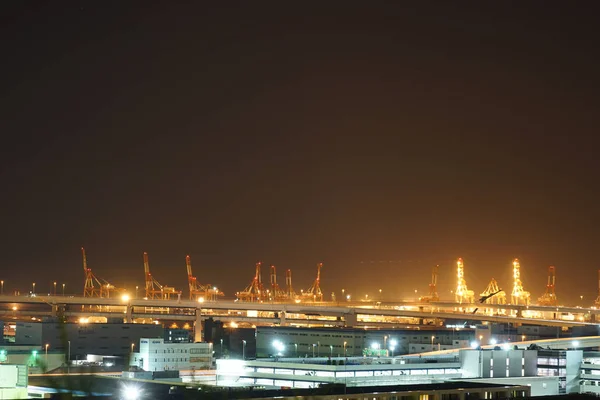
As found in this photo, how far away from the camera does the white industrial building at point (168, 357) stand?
3903cm

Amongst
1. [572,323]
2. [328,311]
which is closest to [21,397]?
[572,323]

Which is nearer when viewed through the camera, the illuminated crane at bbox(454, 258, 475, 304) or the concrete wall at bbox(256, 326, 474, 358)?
the concrete wall at bbox(256, 326, 474, 358)

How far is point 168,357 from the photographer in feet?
130

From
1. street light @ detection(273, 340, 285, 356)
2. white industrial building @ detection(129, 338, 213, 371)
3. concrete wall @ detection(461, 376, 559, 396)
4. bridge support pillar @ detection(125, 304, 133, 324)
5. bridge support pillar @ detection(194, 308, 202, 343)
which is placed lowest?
concrete wall @ detection(461, 376, 559, 396)

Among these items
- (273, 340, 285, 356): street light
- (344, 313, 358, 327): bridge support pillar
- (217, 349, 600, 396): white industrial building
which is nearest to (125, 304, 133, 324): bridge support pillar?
(344, 313, 358, 327): bridge support pillar

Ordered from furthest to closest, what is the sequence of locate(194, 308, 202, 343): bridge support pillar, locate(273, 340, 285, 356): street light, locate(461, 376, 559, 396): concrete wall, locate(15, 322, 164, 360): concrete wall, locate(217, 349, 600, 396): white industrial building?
locate(194, 308, 202, 343): bridge support pillar → locate(273, 340, 285, 356): street light → locate(15, 322, 164, 360): concrete wall → locate(217, 349, 600, 396): white industrial building → locate(461, 376, 559, 396): concrete wall

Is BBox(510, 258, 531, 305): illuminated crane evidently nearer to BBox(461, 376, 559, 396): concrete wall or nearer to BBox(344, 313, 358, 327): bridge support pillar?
BBox(344, 313, 358, 327): bridge support pillar

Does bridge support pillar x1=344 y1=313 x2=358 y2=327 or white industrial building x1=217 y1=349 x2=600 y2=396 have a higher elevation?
bridge support pillar x1=344 y1=313 x2=358 y2=327

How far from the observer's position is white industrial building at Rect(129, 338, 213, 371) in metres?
39.0

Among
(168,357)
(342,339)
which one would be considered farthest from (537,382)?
(342,339)

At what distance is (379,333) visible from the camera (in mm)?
53969

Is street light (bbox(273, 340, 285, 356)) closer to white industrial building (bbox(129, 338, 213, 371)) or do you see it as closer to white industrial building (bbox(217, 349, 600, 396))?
white industrial building (bbox(129, 338, 213, 371))

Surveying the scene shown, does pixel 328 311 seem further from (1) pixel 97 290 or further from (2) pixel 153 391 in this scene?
(2) pixel 153 391

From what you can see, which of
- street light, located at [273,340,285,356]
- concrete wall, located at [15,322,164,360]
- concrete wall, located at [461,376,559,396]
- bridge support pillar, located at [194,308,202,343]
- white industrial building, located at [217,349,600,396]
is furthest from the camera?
bridge support pillar, located at [194,308,202,343]
